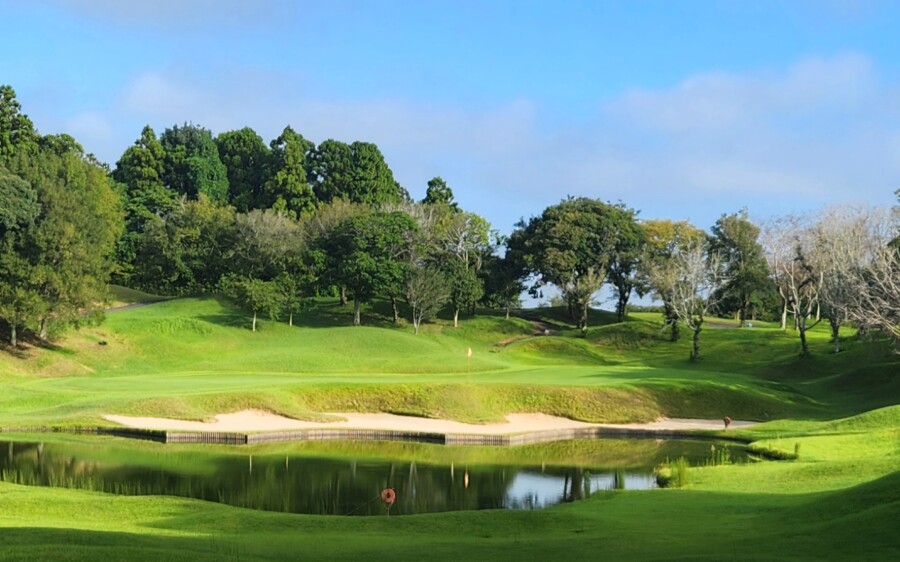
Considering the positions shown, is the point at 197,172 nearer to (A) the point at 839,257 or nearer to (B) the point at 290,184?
(B) the point at 290,184

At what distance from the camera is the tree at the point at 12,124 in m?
97.3

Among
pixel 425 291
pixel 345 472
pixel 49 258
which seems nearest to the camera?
pixel 345 472

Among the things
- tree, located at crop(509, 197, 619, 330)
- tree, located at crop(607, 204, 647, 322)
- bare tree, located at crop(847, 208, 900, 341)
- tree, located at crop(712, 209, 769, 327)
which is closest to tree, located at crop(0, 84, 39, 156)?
tree, located at crop(509, 197, 619, 330)

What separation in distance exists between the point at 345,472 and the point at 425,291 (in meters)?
52.8

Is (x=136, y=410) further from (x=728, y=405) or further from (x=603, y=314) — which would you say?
(x=603, y=314)

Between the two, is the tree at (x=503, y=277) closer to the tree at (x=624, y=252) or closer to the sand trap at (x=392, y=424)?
the tree at (x=624, y=252)

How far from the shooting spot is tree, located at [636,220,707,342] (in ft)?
270

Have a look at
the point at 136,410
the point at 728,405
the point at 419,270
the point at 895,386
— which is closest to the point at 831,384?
the point at 895,386

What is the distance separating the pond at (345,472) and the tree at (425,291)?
44.8 m

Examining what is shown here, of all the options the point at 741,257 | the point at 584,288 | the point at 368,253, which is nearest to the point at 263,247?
the point at 368,253

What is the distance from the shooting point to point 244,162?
140m

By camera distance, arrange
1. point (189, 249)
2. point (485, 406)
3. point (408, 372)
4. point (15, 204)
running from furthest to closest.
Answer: point (189, 249), point (15, 204), point (408, 372), point (485, 406)

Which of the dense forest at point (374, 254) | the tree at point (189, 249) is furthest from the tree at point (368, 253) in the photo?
the tree at point (189, 249)

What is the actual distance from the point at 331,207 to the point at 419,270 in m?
22.7
